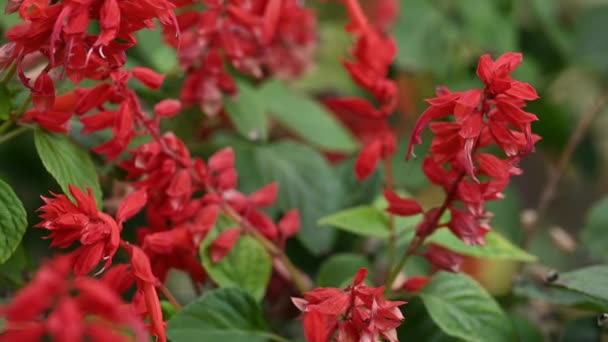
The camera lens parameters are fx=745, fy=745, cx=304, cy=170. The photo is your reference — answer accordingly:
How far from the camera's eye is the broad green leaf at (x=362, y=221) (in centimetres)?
69

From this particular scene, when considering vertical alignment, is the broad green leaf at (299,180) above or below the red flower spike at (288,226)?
below

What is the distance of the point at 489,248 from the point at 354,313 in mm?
253

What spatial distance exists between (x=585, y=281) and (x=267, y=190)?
284mm

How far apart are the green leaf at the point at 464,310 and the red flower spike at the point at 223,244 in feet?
0.55

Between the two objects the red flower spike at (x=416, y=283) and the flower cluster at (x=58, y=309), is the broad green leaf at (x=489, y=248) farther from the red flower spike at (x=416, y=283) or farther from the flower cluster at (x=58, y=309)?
the flower cluster at (x=58, y=309)

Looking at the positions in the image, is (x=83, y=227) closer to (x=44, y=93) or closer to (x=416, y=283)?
(x=44, y=93)

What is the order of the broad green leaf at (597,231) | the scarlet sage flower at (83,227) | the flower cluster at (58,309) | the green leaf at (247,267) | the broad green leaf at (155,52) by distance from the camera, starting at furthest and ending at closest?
1. the broad green leaf at (155,52)
2. the broad green leaf at (597,231)
3. the green leaf at (247,267)
4. the scarlet sage flower at (83,227)
5. the flower cluster at (58,309)

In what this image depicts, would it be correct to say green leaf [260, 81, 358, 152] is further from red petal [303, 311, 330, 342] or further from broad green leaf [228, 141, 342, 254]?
red petal [303, 311, 330, 342]

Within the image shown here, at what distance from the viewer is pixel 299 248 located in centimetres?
87

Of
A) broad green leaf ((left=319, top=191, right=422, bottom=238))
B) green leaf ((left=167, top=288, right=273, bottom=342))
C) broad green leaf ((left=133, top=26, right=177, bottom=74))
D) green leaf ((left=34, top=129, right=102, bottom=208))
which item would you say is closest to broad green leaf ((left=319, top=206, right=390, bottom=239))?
broad green leaf ((left=319, top=191, right=422, bottom=238))

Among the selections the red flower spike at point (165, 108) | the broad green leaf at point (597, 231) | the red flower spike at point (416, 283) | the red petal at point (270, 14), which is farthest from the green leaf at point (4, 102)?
the broad green leaf at point (597, 231)

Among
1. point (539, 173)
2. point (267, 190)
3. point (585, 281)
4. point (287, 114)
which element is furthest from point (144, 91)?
point (539, 173)

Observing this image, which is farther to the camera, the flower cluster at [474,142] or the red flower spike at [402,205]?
the red flower spike at [402,205]

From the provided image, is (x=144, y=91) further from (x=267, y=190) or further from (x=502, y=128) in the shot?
(x=502, y=128)
